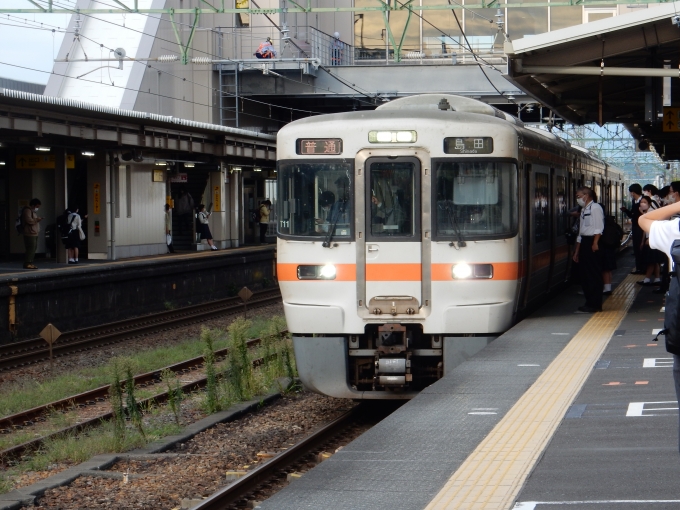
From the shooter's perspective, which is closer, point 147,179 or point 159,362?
point 159,362

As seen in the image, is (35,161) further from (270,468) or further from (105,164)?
(270,468)

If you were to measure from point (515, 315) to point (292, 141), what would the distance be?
109 inches

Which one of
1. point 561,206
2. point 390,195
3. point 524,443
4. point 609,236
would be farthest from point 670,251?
point 561,206

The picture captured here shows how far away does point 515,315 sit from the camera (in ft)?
33.3

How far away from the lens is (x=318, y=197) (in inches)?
368

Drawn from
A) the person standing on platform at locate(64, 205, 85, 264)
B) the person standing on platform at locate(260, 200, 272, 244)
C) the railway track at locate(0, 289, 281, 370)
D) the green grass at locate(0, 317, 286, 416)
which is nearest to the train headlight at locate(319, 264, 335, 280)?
the green grass at locate(0, 317, 286, 416)

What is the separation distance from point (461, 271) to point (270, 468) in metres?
2.59

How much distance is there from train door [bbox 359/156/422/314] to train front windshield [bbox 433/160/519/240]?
0.70ft

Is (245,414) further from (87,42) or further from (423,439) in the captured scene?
(87,42)

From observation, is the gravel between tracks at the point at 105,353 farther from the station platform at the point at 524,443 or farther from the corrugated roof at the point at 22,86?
the corrugated roof at the point at 22,86

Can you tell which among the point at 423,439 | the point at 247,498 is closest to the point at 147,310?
the point at 247,498

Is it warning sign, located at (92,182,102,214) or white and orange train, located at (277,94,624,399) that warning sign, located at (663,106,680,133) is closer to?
white and orange train, located at (277,94,624,399)

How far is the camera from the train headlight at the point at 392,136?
30.4 ft

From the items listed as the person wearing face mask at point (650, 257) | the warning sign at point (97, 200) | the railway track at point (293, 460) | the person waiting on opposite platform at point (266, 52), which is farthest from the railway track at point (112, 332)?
the person waiting on opposite platform at point (266, 52)
